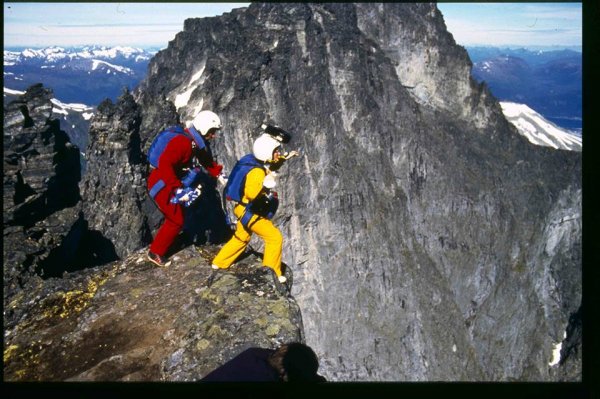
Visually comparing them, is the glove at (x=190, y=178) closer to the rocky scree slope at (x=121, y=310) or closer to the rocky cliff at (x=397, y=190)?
the rocky scree slope at (x=121, y=310)

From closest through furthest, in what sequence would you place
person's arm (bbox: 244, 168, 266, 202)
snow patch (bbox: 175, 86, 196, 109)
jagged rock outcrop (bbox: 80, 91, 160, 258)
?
person's arm (bbox: 244, 168, 266, 202), jagged rock outcrop (bbox: 80, 91, 160, 258), snow patch (bbox: 175, 86, 196, 109)

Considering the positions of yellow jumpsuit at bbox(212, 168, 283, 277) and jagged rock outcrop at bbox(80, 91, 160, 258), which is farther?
jagged rock outcrop at bbox(80, 91, 160, 258)

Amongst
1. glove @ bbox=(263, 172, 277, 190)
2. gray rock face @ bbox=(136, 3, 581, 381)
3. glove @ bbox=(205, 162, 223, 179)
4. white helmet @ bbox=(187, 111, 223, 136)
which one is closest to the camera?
glove @ bbox=(263, 172, 277, 190)

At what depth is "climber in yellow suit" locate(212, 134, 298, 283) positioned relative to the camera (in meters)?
11.6

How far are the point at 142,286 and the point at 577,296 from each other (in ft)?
456

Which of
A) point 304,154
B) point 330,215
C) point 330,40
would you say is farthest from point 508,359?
point 330,40

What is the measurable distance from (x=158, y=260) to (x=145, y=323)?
2.83m

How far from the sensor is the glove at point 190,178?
40.1 ft

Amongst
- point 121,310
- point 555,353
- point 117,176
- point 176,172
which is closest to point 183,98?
point 117,176

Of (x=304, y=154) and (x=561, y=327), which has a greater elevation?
(x=304, y=154)

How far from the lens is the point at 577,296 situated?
117875mm

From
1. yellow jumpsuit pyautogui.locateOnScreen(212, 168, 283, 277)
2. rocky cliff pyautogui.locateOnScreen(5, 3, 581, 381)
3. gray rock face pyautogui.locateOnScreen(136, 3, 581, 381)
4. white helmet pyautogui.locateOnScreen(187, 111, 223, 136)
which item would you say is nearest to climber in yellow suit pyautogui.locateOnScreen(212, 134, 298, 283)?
yellow jumpsuit pyautogui.locateOnScreen(212, 168, 283, 277)

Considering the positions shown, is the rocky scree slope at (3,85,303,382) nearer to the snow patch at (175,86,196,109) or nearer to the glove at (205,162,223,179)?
the glove at (205,162,223,179)
